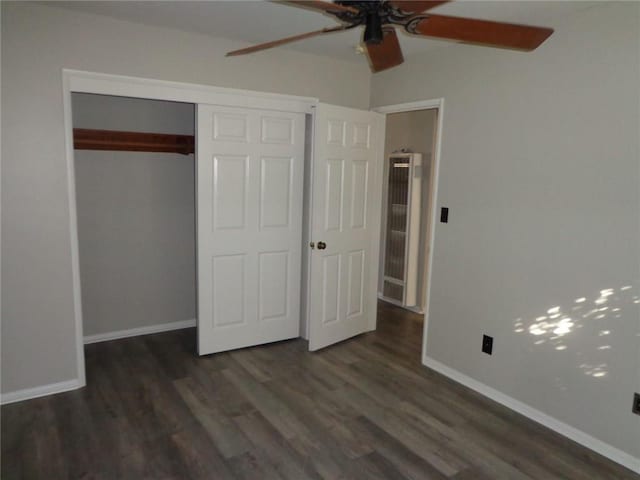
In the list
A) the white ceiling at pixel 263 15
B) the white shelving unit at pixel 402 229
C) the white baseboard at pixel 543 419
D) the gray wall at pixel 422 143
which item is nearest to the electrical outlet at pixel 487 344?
the white baseboard at pixel 543 419

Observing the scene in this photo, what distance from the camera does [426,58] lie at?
11.4ft

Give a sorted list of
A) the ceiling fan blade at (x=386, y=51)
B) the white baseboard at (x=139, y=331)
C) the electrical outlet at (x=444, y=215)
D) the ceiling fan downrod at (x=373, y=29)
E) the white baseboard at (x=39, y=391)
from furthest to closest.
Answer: the white baseboard at (x=139, y=331)
the electrical outlet at (x=444, y=215)
the white baseboard at (x=39, y=391)
the ceiling fan blade at (x=386, y=51)
the ceiling fan downrod at (x=373, y=29)

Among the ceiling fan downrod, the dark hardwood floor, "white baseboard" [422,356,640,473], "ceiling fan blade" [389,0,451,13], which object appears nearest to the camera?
"ceiling fan blade" [389,0,451,13]

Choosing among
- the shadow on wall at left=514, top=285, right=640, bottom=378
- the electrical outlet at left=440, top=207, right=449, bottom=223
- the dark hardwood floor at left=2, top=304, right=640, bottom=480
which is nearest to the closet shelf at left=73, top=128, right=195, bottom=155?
the dark hardwood floor at left=2, top=304, right=640, bottom=480

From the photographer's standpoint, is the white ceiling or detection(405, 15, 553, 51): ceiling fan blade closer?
detection(405, 15, 553, 51): ceiling fan blade

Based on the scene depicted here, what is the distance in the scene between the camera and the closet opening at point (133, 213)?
370cm

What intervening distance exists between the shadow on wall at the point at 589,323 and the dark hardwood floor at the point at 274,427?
1.66 feet

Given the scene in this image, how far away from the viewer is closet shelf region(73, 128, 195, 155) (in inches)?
141

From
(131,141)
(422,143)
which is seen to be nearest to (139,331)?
(131,141)

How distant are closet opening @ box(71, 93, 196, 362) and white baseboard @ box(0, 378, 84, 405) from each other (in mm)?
564

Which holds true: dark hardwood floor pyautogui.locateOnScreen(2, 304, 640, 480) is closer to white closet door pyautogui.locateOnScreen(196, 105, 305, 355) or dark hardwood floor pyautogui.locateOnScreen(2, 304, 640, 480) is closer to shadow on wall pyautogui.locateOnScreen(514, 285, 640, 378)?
white closet door pyautogui.locateOnScreen(196, 105, 305, 355)

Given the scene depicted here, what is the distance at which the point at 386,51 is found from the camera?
192cm

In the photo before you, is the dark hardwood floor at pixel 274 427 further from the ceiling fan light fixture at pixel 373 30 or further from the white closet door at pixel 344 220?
the ceiling fan light fixture at pixel 373 30

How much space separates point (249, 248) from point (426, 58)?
2029mm
